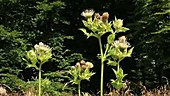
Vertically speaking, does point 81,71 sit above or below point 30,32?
below

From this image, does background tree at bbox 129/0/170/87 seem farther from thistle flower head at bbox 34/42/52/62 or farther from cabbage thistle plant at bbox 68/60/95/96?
thistle flower head at bbox 34/42/52/62

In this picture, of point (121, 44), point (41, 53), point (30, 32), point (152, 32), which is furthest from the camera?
point (30, 32)

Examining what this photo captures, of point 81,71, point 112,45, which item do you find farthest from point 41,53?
point 112,45

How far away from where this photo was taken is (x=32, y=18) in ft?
52.3

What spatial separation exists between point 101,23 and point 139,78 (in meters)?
13.9

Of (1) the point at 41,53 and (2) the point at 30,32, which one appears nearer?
(1) the point at 41,53

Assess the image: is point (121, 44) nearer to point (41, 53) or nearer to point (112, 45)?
point (112, 45)

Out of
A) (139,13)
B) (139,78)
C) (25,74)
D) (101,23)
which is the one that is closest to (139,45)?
(139,13)

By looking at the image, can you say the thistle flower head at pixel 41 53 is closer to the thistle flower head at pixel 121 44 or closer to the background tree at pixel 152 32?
the thistle flower head at pixel 121 44

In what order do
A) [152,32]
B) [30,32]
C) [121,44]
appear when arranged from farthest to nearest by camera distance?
[30,32]
[152,32]
[121,44]

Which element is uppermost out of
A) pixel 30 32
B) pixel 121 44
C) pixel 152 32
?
pixel 30 32

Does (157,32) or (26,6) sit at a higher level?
(26,6)

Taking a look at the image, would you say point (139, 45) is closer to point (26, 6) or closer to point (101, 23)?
point (26, 6)

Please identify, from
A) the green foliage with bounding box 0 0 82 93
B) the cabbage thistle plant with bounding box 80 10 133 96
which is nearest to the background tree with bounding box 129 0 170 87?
the green foliage with bounding box 0 0 82 93
